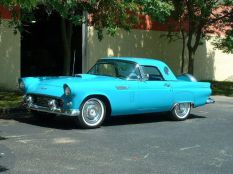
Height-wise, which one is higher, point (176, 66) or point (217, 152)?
point (176, 66)

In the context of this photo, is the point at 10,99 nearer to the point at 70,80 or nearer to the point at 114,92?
the point at 70,80

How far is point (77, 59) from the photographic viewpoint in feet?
62.3

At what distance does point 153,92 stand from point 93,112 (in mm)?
1452

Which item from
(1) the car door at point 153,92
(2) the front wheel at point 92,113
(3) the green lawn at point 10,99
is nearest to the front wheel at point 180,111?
(1) the car door at point 153,92

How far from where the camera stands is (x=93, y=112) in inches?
397

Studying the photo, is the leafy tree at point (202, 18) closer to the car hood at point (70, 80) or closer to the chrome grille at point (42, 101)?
the car hood at point (70, 80)

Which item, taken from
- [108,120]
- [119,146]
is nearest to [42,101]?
[108,120]

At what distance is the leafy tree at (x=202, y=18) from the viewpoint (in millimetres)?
18359

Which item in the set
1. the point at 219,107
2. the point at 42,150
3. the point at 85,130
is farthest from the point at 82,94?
the point at 219,107

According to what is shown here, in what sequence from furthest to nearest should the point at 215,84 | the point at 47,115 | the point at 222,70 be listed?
the point at 222,70, the point at 215,84, the point at 47,115

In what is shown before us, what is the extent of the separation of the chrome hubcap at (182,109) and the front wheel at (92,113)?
6.69ft

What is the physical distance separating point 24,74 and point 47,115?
7.31 metres

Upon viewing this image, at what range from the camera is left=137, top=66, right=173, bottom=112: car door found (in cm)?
1071

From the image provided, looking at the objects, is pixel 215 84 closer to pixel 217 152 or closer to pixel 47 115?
pixel 47 115
